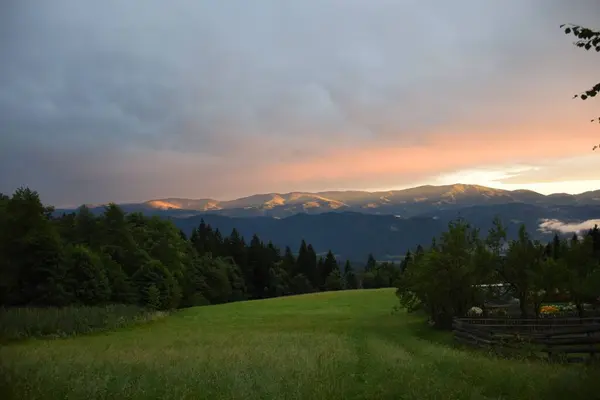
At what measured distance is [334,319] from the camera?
50188mm

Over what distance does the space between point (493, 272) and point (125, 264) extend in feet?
182

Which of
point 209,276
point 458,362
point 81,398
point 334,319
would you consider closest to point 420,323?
point 334,319

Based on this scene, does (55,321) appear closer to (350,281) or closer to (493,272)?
(493,272)

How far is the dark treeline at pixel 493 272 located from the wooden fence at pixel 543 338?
4.24 metres

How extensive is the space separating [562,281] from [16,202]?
53.8 m

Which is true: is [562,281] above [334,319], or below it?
above

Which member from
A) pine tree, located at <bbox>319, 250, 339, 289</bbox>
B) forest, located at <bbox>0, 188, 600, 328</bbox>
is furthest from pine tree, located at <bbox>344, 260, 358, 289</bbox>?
forest, located at <bbox>0, 188, 600, 328</bbox>

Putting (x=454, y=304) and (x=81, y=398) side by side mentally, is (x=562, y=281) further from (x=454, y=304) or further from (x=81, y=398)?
(x=81, y=398)

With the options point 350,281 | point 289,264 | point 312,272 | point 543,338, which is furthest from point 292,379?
point 350,281

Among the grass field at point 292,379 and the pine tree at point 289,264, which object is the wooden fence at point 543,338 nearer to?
the grass field at point 292,379

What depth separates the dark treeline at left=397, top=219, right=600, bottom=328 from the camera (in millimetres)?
33438

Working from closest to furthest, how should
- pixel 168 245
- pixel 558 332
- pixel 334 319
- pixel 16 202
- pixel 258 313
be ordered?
pixel 558 332, pixel 334 319, pixel 16 202, pixel 258 313, pixel 168 245

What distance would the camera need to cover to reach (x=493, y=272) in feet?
119

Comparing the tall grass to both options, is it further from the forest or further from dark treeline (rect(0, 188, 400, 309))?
dark treeline (rect(0, 188, 400, 309))
